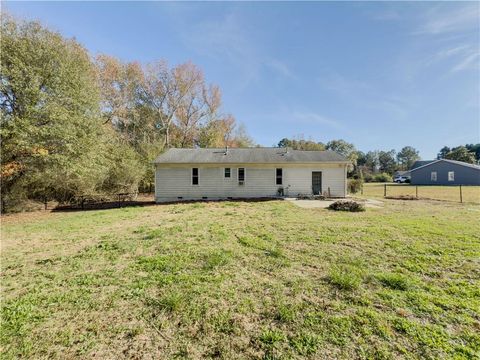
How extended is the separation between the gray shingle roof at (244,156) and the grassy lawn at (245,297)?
9348 mm

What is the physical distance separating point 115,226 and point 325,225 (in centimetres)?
737

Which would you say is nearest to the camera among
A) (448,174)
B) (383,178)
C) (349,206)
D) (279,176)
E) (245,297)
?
(245,297)

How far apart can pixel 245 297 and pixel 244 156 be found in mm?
13264

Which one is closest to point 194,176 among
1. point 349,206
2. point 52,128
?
point 52,128

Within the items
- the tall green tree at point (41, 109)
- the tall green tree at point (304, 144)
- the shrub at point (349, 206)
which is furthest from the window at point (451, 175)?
the tall green tree at point (41, 109)

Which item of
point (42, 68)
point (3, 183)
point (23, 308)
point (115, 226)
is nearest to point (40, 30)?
point (42, 68)

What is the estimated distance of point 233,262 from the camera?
170 inches

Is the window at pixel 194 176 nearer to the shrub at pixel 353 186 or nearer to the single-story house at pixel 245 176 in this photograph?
the single-story house at pixel 245 176

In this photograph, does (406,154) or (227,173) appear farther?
(406,154)

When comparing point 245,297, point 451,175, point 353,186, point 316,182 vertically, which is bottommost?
point 245,297

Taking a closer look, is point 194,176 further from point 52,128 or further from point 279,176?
point 52,128

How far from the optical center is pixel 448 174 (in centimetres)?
3278

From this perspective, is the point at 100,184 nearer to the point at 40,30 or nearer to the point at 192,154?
the point at 192,154

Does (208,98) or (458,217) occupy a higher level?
(208,98)
